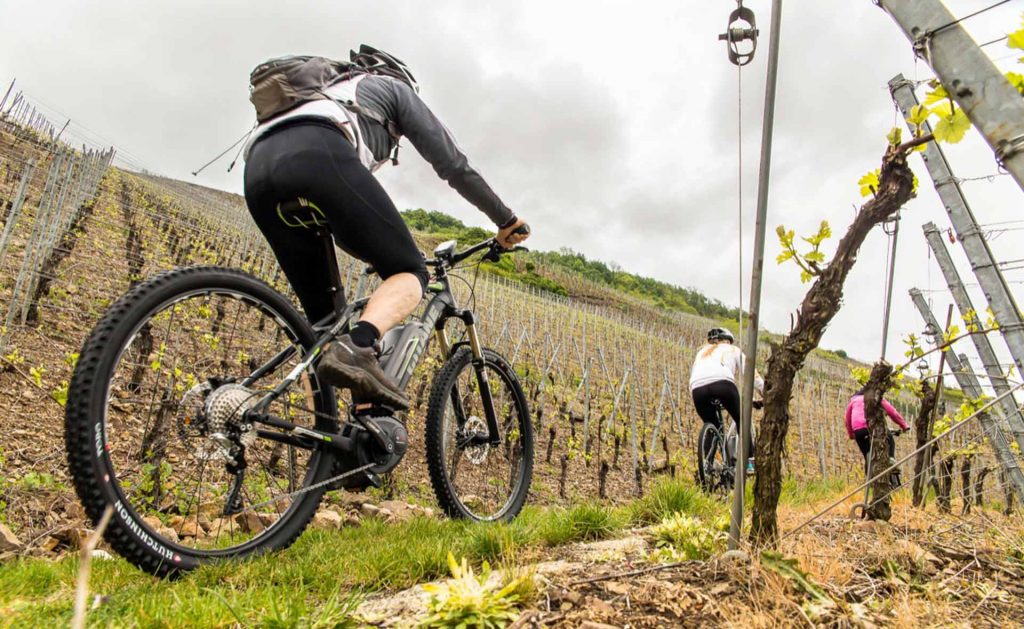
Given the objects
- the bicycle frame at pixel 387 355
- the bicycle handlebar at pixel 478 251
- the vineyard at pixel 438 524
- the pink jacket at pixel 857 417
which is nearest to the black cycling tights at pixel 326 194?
the bicycle frame at pixel 387 355

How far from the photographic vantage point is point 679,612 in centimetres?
124

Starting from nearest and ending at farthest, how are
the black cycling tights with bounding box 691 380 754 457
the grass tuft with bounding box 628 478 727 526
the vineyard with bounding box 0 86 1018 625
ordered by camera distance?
the vineyard with bounding box 0 86 1018 625 → the grass tuft with bounding box 628 478 727 526 → the black cycling tights with bounding box 691 380 754 457

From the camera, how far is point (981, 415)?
460cm

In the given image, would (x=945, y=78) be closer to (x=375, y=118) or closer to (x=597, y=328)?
(x=375, y=118)

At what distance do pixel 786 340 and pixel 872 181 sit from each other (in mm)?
573

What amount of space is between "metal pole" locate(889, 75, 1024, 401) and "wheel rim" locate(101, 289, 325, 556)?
377 cm

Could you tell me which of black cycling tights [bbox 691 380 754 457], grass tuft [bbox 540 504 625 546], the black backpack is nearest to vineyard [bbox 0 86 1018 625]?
grass tuft [bbox 540 504 625 546]

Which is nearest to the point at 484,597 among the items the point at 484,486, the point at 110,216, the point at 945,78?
the point at 945,78

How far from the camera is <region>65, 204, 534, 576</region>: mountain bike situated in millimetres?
1395

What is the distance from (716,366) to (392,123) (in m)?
4.38

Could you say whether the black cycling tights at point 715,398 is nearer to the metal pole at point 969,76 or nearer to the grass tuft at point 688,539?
the grass tuft at point 688,539

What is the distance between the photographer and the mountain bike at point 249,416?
1.39 m

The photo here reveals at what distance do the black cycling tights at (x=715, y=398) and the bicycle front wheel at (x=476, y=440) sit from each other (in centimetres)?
295

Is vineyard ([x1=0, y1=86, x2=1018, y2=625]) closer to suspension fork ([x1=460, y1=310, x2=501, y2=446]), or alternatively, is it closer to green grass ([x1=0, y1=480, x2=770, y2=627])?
green grass ([x1=0, y1=480, x2=770, y2=627])
